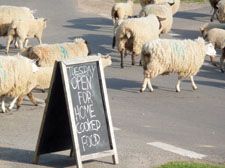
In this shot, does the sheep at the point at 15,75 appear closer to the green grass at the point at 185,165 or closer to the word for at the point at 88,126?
the word for at the point at 88,126

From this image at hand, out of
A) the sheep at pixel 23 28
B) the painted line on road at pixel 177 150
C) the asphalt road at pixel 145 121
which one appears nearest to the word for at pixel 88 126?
the asphalt road at pixel 145 121

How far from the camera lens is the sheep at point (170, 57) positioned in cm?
1426

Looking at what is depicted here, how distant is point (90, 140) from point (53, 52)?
663 cm

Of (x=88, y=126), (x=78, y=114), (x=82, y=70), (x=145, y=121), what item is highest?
(x=82, y=70)

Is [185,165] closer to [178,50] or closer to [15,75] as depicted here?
[15,75]

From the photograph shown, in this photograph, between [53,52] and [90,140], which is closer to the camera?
[90,140]

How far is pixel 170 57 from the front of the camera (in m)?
14.4

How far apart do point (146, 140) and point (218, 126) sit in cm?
210

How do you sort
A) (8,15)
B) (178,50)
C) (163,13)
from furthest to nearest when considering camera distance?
1. (163,13)
2. (8,15)
3. (178,50)

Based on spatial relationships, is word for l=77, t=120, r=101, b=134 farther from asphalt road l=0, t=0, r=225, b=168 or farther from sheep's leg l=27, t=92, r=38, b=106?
→ sheep's leg l=27, t=92, r=38, b=106

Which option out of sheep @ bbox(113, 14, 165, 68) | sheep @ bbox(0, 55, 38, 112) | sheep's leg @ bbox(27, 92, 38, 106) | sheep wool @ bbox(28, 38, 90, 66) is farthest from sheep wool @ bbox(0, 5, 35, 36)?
sheep @ bbox(0, 55, 38, 112)

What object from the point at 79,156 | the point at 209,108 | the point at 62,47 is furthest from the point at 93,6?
the point at 79,156

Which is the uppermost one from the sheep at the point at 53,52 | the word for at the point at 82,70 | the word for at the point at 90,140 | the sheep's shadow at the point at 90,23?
the word for at the point at 82,70

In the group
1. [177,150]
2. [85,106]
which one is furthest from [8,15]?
[85,106]
